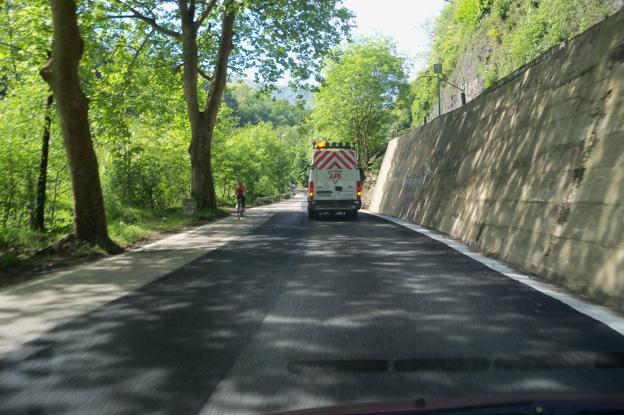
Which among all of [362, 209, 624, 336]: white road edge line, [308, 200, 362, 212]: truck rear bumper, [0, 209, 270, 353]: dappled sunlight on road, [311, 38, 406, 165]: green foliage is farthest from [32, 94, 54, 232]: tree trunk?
[311, 38, 406, 165]: green foliage

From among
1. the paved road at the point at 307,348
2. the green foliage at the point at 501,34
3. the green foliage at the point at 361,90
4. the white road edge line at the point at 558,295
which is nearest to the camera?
the paved road at the point at 307,348

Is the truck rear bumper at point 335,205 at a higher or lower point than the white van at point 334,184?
lower

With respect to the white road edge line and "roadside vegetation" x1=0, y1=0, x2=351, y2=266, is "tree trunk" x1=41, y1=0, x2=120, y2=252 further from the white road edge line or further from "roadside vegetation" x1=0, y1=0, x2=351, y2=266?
the white road edge line

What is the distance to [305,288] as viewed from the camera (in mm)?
7805

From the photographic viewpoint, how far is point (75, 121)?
12.4 metres

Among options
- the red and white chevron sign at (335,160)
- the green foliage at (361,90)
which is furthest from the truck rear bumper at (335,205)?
the green foliage at (361,90)

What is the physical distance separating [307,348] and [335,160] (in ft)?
63.1

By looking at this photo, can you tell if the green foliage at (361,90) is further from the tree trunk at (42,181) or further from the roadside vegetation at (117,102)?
the tree trunk at (42,181)

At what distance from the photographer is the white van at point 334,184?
23.5 meters

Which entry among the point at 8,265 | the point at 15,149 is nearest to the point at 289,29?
the point at 15,149

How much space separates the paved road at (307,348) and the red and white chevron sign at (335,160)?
15565mm

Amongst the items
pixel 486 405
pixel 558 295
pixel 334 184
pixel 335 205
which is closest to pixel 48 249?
pixel 558 295

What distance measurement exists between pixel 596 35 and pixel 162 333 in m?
7.68

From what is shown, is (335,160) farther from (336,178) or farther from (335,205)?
(335,205)
